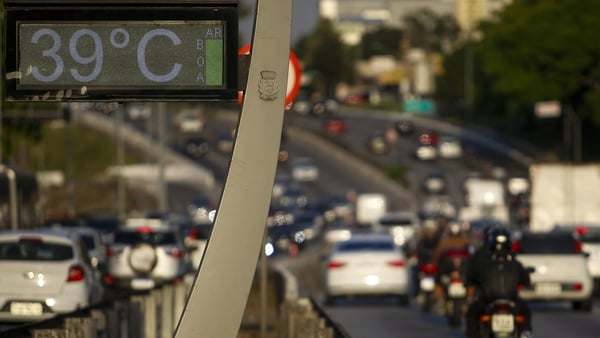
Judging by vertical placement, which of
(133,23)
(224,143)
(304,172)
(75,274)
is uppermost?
(133,23)

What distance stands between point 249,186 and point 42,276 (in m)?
13.1

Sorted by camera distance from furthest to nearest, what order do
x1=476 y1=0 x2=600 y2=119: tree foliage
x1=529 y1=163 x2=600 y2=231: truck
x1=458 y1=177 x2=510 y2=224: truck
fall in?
1. x1=476 y1=0 x2=600 y2=119: tree foliage
2. x1=458 y1=177 x2=510 y2=224: truck
3. x1=529 y1=163 x2=600 y2=231: truck

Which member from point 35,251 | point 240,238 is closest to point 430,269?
point 35,251

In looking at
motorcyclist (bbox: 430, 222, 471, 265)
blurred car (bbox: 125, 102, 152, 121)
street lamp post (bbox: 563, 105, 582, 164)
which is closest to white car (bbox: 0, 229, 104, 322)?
motorcyclist (bbox: 430, 222, 471, 265)

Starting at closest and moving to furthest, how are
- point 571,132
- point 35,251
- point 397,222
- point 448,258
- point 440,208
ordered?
point 35,251 → point 448,258 → point 397,222 → point 440,208 → point 571,132

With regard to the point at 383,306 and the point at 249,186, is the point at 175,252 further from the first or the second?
the point at 249,186

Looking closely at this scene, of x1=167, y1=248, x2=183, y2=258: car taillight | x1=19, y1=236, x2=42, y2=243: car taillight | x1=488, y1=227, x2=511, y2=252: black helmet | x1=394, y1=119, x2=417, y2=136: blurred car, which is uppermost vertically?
x1=394, y1=119, x2=417, y2=136: blurred car

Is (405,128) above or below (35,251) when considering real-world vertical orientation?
above

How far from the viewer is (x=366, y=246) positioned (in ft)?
116

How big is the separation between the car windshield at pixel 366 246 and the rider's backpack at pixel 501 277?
16.7 meters

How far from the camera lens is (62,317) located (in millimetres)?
17250

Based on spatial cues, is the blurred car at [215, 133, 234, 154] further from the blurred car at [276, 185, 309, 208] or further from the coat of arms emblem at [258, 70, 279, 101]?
the coat of arms emblem at [258, 70, 279, 101]

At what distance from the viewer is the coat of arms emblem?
12312 millimetres

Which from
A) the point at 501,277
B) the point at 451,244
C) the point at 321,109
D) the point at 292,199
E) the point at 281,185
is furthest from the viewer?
the point at 321,109
